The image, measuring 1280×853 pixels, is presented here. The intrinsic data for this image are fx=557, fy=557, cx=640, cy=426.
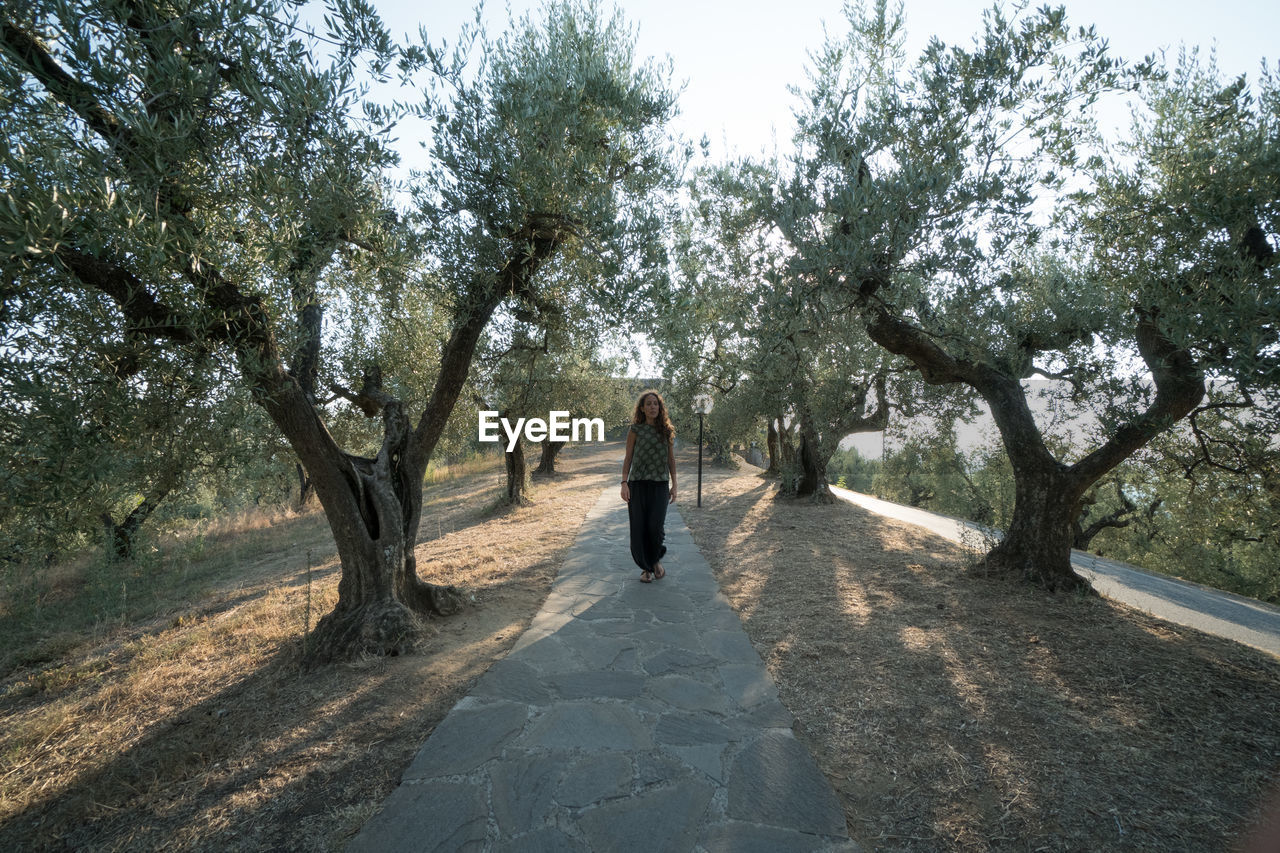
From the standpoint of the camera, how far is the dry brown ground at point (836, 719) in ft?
8.51

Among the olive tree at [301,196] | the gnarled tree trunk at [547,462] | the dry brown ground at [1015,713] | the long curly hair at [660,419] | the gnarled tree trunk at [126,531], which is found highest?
the olive tree at [301,196]

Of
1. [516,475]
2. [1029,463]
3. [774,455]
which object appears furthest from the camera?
[774,455]

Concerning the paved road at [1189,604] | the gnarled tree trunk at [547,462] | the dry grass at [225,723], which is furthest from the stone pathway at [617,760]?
the gnarled tree trunk at [547,462]

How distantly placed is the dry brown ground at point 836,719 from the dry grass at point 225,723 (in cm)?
2

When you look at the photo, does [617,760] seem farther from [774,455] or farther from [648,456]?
[774,455]

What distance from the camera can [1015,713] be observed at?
3.49m

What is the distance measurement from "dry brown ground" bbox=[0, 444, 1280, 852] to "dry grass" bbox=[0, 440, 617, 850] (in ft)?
0.05

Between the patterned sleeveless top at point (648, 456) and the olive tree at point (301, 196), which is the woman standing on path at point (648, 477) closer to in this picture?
the patterned sleeveless top at point (648, 456)

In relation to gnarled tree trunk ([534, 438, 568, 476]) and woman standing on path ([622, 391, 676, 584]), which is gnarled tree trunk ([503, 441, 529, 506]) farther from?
gnarled tree trunk ([534, 438, 568, 476])

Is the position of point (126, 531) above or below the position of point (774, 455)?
below

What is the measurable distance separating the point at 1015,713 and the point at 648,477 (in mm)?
3876

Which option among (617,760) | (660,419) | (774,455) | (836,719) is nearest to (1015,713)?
(836,719)

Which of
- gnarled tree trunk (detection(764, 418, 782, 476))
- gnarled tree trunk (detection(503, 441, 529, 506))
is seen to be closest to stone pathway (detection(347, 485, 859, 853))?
gnarled tree trunk (detection(503, 441, 529, 506))

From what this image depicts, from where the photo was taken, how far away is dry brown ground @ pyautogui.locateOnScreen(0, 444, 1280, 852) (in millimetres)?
2594
